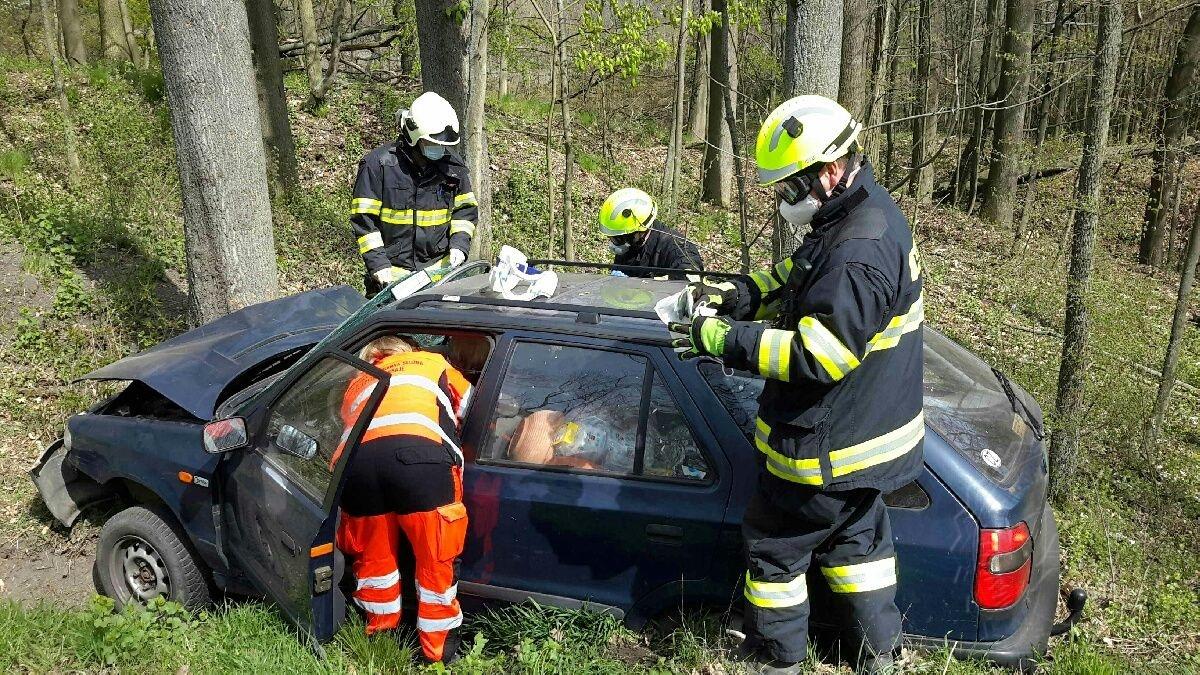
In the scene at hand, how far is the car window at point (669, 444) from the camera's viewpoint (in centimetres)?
304

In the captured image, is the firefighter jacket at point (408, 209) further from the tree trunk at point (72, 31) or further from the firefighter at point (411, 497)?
the tree trunk at point (72, 31)

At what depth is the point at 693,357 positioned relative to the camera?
306cm

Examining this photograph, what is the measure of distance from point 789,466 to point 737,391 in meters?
0.45

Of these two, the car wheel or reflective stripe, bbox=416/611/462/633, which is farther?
the car wheel

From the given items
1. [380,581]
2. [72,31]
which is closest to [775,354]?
[380,581]

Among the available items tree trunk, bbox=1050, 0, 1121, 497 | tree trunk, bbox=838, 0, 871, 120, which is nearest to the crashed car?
tree trunk, bbox=1050, 0, 1121, 497

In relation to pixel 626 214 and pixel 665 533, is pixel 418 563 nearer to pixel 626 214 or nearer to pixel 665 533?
pixel 665 533

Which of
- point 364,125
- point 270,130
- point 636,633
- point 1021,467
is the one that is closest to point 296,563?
point 636,633

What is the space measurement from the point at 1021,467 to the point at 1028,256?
9.95 metres

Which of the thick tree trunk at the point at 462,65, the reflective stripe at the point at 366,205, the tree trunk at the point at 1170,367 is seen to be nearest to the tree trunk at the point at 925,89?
the tree trunk at the point at 1170,367

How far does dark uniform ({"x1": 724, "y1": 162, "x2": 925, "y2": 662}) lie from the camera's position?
8.41 feet

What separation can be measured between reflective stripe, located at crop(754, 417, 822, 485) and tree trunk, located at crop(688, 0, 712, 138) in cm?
1236

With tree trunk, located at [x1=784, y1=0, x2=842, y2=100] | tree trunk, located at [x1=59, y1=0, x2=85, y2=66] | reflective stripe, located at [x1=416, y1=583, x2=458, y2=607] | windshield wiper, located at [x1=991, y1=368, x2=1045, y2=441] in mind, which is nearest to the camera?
reflective stripe, located at [x1=416, y1=583, x2=458, y2=607]

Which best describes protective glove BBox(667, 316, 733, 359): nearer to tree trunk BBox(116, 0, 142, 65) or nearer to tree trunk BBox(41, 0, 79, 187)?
tree trunk BBox(41, 0, 79, 187)
